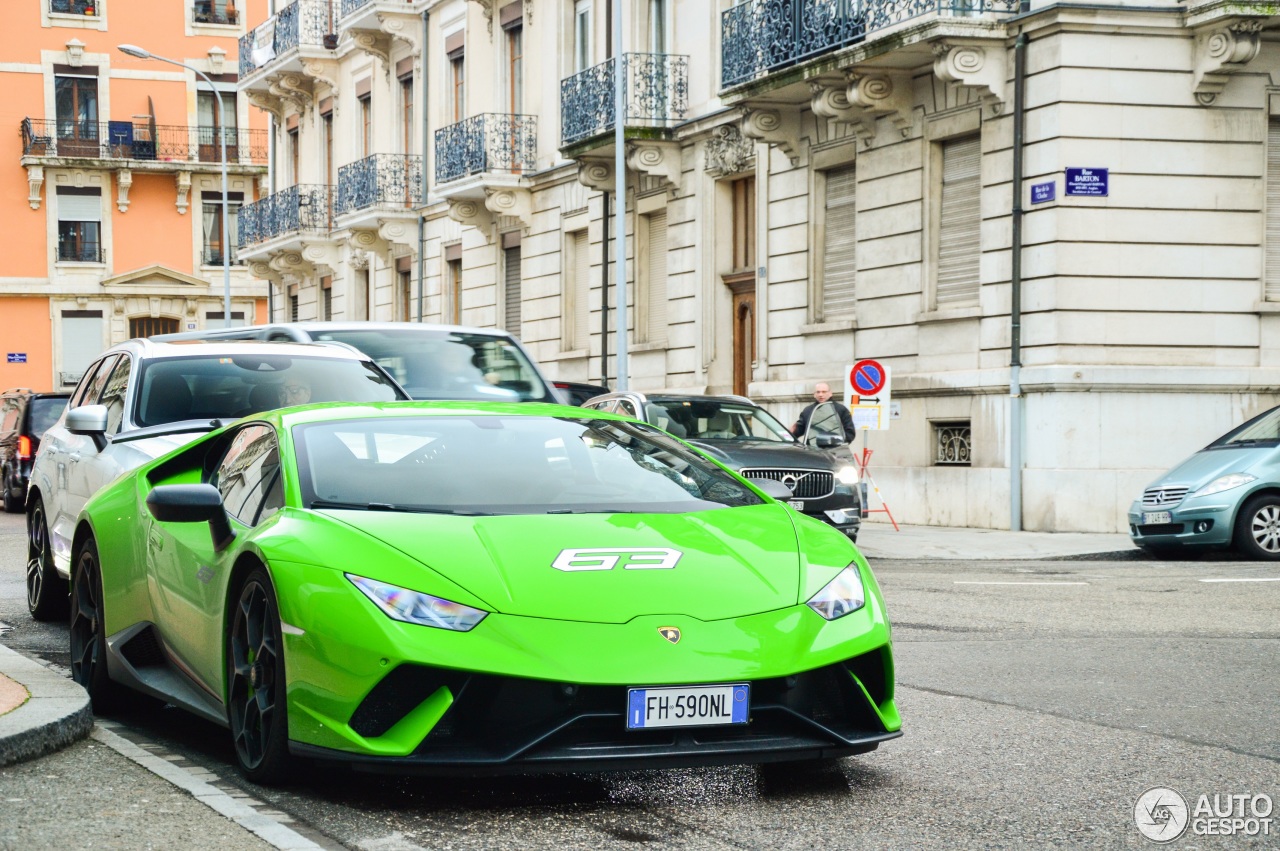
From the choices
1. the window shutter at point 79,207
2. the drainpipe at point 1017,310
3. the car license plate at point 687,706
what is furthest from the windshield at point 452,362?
the window shutter at point 79,207

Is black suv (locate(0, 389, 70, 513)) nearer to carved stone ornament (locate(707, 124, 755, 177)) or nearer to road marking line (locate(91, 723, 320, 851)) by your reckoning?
carved stone ornament (locate(707, 124, 755, 177))

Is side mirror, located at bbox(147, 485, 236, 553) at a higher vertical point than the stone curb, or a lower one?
higher

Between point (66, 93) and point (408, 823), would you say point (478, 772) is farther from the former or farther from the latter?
point (66, 93)

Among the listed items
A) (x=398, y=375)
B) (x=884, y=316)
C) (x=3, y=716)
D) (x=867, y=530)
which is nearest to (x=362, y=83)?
(x=884, y=316)

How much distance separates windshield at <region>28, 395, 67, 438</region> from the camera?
2680 cm

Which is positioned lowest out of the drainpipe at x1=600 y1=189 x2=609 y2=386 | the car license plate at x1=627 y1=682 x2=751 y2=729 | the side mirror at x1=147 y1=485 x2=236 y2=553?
the car license plate at x1=627 y1=682 x2=751 y2=729

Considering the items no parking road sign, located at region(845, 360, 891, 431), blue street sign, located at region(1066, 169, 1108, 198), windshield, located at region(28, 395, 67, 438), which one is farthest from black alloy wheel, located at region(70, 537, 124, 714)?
windshield, located at region(28, 395, 67, 438)

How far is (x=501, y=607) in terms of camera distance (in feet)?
17.9

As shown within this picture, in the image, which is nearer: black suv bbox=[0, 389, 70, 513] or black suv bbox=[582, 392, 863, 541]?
black suv bbox=[582, 392, 863, 541]

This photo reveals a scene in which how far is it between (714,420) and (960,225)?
6.31 m

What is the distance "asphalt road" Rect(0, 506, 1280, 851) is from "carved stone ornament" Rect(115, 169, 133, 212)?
5709 centimetres

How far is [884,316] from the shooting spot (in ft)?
80.0

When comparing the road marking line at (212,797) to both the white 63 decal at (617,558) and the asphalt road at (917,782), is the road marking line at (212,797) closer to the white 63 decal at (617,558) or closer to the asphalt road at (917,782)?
the asphalt road at (917,782)

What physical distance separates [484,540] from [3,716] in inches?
78.6
